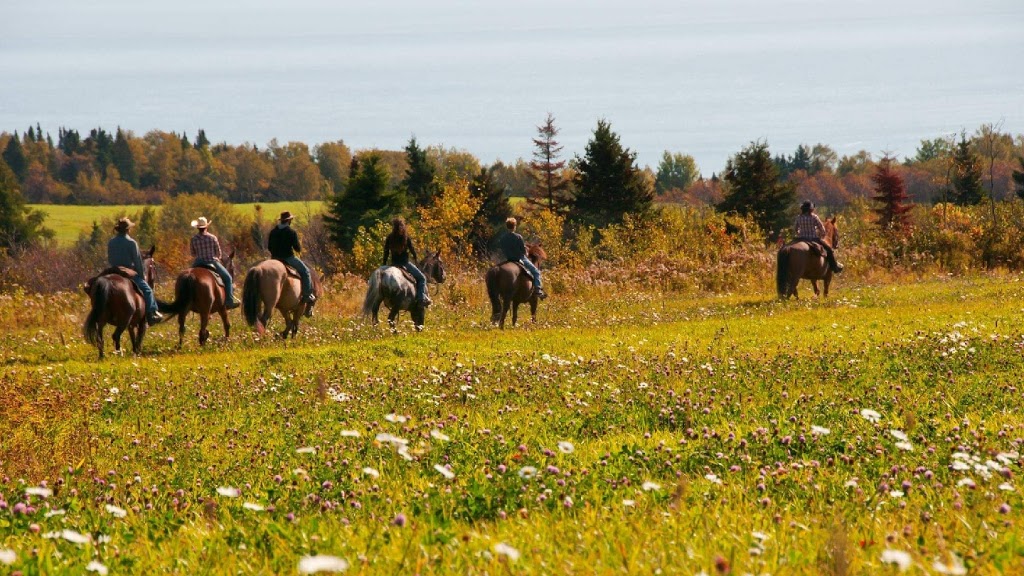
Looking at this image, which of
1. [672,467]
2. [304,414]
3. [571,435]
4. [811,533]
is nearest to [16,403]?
[304,414]

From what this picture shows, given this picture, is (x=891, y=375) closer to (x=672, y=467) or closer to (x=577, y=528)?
(x=672, y=467)

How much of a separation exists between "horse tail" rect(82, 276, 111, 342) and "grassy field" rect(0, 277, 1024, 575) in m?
1.22

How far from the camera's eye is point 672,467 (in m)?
6.84

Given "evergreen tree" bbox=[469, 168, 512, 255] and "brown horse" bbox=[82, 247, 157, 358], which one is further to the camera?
"evergreen tree" bbox=[469, 168, 512, 255]

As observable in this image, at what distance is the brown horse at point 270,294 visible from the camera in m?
21.0

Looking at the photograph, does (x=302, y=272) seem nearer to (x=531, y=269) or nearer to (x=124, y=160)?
(x=531, y=269)

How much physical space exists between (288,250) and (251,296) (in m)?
1.93

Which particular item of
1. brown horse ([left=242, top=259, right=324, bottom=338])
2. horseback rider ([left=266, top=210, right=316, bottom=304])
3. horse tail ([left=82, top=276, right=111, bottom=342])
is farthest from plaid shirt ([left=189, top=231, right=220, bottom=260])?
horse tail ([left=82, top=276, right=111, bottom=342])

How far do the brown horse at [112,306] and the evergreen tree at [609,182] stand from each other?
46.2m

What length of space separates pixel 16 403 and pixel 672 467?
26.2 feet

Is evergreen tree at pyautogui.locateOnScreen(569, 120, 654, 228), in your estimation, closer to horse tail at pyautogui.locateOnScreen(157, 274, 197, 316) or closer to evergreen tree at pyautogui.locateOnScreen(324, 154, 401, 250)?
evergreen tree at pyautogui.locateOnScreen(324, 154, 401, 250)

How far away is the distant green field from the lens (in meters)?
131

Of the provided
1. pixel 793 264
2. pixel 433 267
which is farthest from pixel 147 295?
pixel 793 264

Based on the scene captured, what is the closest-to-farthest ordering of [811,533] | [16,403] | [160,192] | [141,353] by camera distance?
[811,533] < [16,403] < [141,353] < [160,192]
